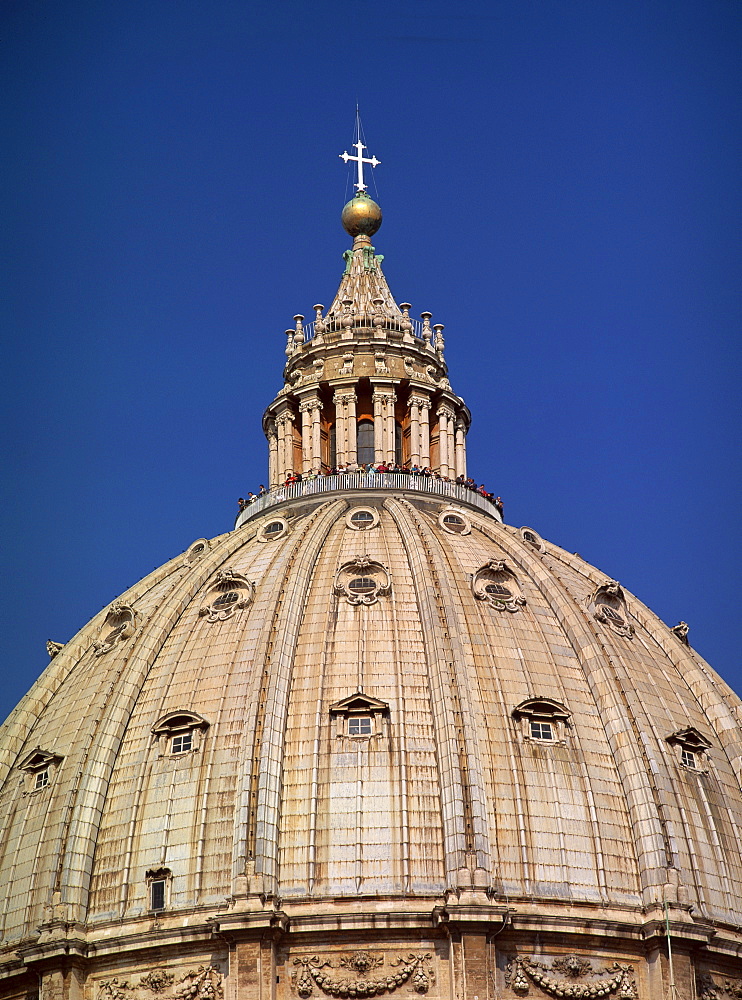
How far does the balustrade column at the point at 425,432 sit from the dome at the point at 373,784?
4.84 metres

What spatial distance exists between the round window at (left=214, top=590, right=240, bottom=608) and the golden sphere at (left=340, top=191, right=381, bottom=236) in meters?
23.3

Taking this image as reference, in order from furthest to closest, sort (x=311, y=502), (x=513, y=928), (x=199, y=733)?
(x=311, y=502) < (x=199, y=733) < (x=513, y=928)

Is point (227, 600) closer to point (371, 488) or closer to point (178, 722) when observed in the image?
point (178, 722)

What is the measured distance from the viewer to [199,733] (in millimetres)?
71750

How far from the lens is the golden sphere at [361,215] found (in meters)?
94.7

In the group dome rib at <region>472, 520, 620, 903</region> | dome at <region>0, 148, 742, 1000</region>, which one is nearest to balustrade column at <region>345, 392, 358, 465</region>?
dome at <region>0, 148, 742, 1000</region>

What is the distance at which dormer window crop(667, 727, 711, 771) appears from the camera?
73500mm

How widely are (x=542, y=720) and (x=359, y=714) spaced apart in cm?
569

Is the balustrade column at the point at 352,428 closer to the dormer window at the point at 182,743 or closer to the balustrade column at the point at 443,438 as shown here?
the balustrade column at the point at 443,438

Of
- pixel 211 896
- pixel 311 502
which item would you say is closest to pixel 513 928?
pixel 211 896

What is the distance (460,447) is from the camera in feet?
294

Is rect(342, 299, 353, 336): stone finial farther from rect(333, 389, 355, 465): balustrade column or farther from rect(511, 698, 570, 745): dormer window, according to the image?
rect(511, 698, 570, 745): dormer window

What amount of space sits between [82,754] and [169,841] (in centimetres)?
525

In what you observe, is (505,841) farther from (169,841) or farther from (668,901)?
(169,841)
